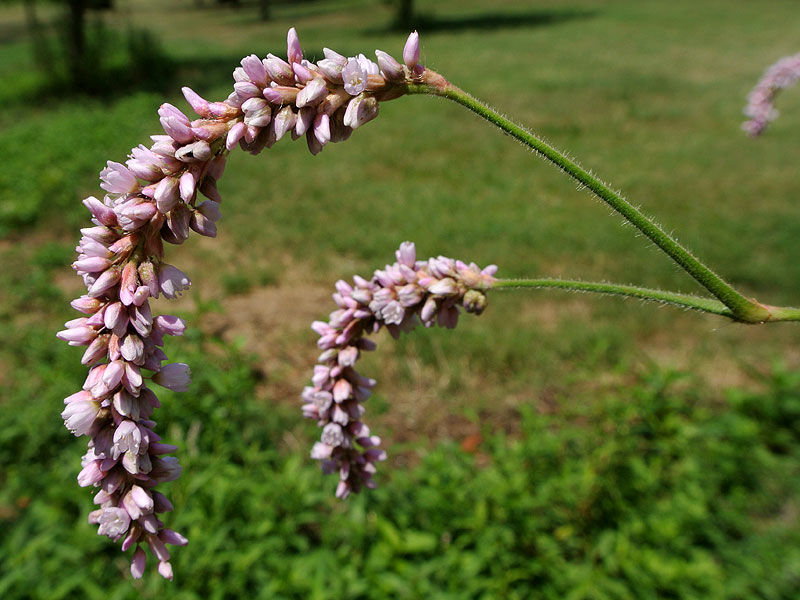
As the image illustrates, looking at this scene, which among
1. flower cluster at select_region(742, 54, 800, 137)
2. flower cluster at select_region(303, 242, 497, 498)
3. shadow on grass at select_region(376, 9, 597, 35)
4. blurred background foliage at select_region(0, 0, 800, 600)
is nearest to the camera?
flower cluster at select_region(303, 242, 497, 498)

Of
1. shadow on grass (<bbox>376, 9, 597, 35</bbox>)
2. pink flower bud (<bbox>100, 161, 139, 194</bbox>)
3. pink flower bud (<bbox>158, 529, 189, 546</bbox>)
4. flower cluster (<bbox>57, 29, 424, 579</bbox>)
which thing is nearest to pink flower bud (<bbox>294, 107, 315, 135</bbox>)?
flower cluster (<bbox>57, 29, 424, 579</bbox>)

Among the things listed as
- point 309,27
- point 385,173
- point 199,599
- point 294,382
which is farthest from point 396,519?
point 309,27

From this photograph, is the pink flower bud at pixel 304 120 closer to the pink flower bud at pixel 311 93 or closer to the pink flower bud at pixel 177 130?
the pink flower bud at pixel 311 93

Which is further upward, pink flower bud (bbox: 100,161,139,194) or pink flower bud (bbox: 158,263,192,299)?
pink flower bud (bbox: 100,161,139,194)

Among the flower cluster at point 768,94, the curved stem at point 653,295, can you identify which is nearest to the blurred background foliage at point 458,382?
the curved stem at point 653,295

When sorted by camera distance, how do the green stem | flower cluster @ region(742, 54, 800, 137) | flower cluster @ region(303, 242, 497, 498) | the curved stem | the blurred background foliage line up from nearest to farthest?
the green stem, the curved stem, flower cluster @ region(303, 242, 497, 498), flower cluster @ region(742, 54, 800, 137), the blurred background foliage

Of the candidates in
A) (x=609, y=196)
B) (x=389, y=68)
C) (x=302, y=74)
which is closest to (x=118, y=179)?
(x=302, y=74)

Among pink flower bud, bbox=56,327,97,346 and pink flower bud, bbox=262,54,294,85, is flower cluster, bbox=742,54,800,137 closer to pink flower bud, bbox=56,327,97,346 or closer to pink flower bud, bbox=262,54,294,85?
pink flower bud, bbox=262,54,294,85
